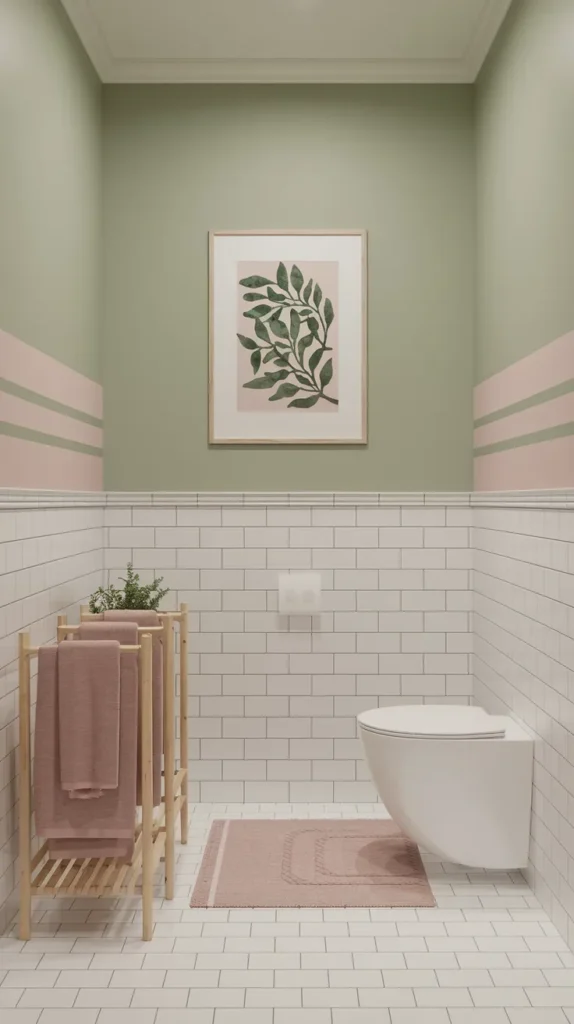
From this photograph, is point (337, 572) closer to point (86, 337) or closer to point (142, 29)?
point (86, 337)

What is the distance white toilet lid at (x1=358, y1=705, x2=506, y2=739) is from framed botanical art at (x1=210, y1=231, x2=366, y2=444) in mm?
1224

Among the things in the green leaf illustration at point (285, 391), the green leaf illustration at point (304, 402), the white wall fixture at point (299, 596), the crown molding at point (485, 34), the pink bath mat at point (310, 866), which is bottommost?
the pink bath mat at point (310, 866)

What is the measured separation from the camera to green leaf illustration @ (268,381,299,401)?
158 inches

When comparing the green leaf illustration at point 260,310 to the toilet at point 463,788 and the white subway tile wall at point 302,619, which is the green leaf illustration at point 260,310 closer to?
the white subway tile wall at point 302,619

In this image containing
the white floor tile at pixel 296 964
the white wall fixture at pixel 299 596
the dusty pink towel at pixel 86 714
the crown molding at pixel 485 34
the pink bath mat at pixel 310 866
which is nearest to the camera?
the white floor tile at pixel 296 964

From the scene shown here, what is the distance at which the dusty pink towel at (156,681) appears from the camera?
3.06m

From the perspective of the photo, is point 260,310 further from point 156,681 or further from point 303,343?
point 156,681

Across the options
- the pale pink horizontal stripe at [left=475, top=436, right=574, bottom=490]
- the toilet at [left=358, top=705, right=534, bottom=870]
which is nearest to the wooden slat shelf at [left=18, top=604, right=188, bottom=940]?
the toilet at [left=358, top=705, right=534, bottom=870]

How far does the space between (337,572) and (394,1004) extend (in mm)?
1915

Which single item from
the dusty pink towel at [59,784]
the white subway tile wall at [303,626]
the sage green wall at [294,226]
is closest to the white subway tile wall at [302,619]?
the white subway tile wall at [303,626]

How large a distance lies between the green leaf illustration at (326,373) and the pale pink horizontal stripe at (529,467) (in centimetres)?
73

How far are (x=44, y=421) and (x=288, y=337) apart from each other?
127 cm

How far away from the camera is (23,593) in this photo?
291cm

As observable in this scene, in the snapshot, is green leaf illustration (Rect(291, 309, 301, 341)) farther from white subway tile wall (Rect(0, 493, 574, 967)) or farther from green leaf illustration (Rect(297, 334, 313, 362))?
white subway tile wall (Rect(0, 493, 574, 967))
